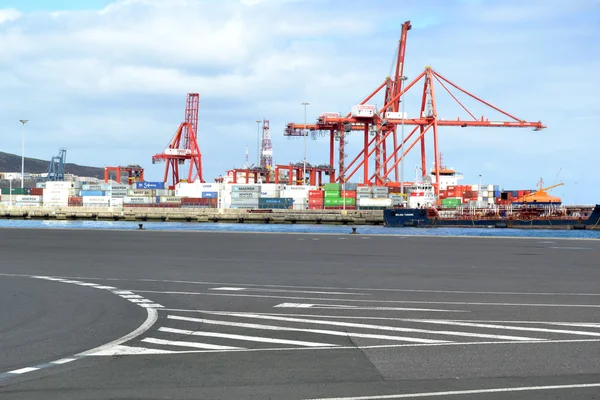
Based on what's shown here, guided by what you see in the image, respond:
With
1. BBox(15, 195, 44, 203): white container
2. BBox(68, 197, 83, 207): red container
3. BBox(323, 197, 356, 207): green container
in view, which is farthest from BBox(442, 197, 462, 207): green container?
BBox(15, 195, 44, 203): white container

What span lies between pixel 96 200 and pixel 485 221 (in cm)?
6626

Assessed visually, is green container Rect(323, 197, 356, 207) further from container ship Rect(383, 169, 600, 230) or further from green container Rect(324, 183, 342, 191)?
container ship Rect(383, 169, 600, 230)

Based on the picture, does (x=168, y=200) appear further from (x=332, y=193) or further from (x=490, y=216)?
(x=490, y=216)

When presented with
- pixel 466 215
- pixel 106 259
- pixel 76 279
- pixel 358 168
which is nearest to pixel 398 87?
pixel 358 168

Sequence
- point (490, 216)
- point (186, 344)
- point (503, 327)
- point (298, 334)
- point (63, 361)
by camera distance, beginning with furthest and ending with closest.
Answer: point (490, 216)
point (503, 327)
point (298, 334)
point (186, 344)
point (63, 361)

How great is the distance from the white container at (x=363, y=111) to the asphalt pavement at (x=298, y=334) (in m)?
70.9

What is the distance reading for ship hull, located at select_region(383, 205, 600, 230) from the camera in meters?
67.6

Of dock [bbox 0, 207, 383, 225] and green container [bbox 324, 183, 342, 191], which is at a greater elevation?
green container [bbox 324, 183, 342, 191]

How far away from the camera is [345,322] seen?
1044 centimetres

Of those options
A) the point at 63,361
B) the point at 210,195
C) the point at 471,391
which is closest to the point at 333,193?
the point at 210,195

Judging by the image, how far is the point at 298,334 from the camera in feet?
30.8

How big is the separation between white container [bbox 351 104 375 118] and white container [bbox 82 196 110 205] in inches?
1769

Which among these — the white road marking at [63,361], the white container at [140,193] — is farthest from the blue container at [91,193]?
the white road marking at [63,361]

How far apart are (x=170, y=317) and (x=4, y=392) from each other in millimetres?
4623
